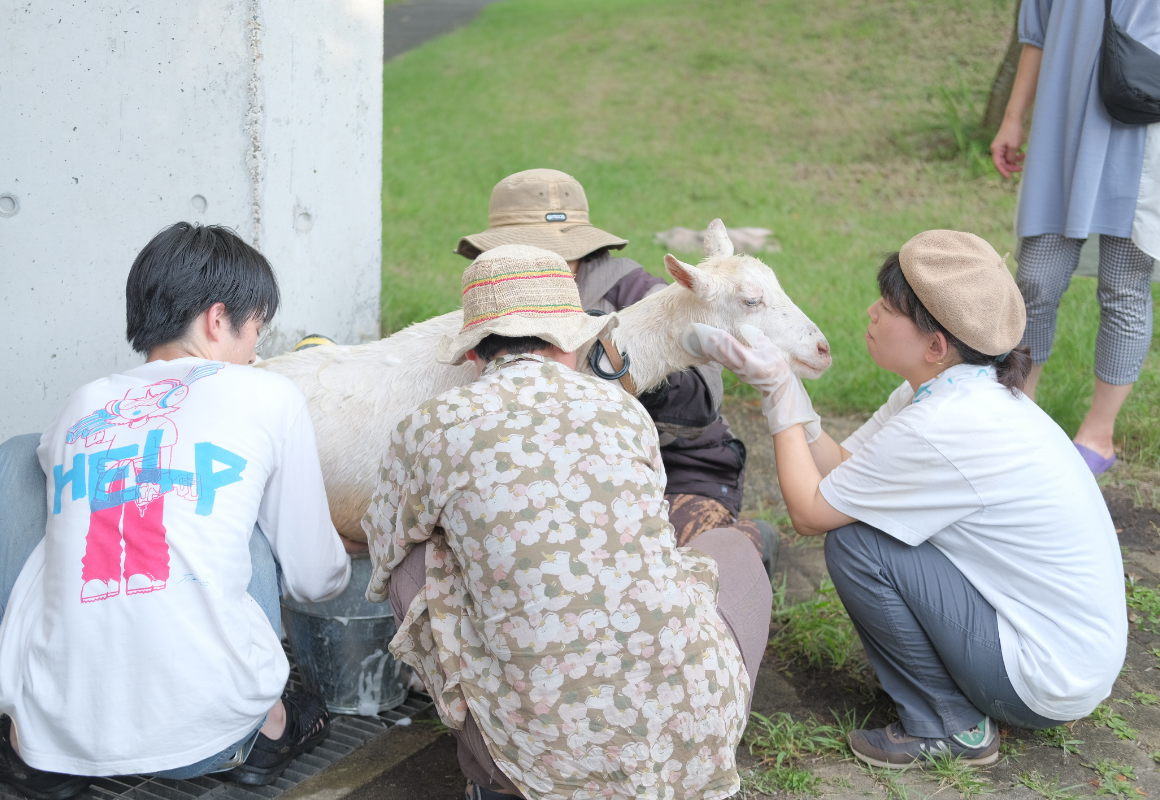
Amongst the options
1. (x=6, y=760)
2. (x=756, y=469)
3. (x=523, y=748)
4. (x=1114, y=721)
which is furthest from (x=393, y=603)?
(x=756, y=469)

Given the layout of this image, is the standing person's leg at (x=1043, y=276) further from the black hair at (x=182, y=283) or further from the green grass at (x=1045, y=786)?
the black hair at (x=182, y=283)

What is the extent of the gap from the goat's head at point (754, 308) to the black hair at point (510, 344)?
0.91m

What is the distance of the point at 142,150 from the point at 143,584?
178 centimetres

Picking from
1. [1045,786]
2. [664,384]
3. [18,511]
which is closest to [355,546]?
[18,511]

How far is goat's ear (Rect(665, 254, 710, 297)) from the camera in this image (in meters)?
2.97

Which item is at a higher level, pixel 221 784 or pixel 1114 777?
pixel 1114 777

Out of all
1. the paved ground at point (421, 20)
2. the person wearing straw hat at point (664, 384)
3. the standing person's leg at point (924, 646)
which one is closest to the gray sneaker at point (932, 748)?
the standing person's leg at point (924, 646)

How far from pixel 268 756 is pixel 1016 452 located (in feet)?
6.72

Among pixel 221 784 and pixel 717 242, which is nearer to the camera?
pixel 221 784

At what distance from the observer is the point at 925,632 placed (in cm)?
257

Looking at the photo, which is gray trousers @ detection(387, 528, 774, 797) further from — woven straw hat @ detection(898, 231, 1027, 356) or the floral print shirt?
woven straw hat @ detection(898, 231, 1027, 356)

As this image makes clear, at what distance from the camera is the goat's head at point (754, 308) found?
118 inches

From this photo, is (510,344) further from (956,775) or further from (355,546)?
(956,775)

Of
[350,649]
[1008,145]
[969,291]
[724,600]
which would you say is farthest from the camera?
[1008,145]
